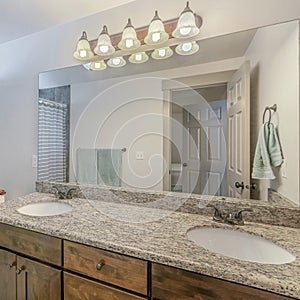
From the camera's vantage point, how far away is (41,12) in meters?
1.90

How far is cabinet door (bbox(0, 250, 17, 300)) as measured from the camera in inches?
53.7

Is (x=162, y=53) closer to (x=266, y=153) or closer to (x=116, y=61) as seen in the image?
(x=116, y=61)

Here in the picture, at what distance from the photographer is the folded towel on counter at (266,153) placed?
1.31m

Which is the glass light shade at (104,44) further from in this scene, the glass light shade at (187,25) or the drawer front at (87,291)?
the drawer front at (87,291)

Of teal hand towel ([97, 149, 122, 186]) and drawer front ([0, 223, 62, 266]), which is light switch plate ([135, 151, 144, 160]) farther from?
drawer front ([0, 223, 62, 266])

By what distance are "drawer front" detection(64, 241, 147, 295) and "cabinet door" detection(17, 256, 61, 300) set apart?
0.12 metres

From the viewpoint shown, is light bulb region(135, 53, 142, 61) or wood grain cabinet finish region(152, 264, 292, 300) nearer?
wood grain cabinet finish region(152, 264, 292, 300)

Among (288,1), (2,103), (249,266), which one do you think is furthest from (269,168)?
(2,103)

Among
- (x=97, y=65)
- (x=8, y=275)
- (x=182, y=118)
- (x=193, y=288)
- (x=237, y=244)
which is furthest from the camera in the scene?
(x=97, y=65)

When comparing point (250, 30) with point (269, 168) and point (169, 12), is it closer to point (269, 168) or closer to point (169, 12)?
point (169, 12)

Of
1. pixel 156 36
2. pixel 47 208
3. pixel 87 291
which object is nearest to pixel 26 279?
pixel 87 291

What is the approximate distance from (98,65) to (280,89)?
134 cm

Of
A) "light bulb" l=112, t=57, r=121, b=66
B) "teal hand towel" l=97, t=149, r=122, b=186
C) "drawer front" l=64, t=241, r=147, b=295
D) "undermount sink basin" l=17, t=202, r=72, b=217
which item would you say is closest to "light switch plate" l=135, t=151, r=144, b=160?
"teal hand towel" l=97, t=149, r=122, b=186

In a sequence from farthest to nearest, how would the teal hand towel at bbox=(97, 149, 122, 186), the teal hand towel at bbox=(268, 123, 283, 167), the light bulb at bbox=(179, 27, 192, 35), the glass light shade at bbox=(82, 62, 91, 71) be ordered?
the glass light shade at bbox=(82, 62, 91, 71) → the teal hand towel at bbox=(97, 149, 122, 186) → the light bulb at bbox=(179, 27, 192, 35) → the teal hand towel at bbox=(268, 123, 283, 167)
